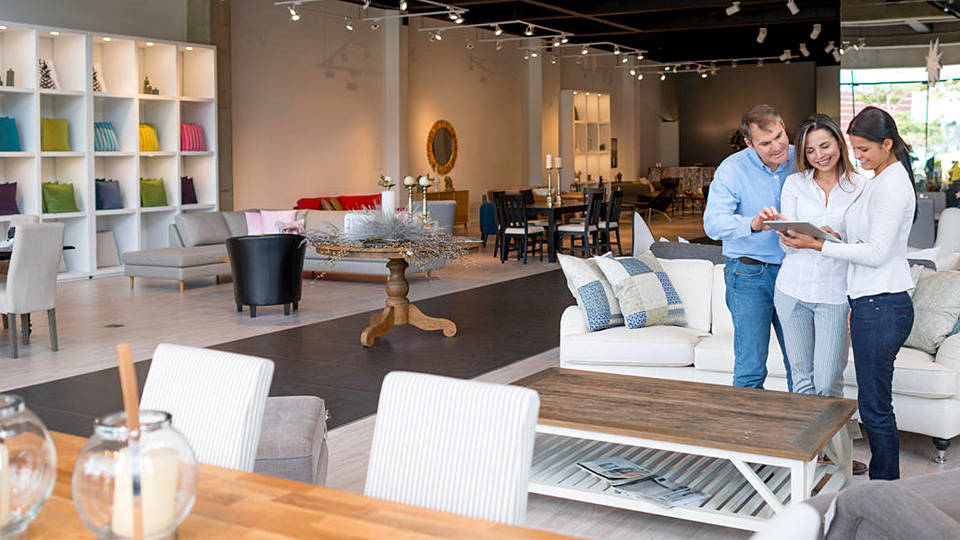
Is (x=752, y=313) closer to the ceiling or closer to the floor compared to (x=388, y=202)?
closer to the floor

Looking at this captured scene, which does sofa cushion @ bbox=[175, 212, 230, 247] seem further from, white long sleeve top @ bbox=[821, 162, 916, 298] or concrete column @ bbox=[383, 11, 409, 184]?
white long sleeve top @ bbox=[821, 162, 916, 298]

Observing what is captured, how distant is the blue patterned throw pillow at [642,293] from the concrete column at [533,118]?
569 inches

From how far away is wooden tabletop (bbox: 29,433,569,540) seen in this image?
1640 mm

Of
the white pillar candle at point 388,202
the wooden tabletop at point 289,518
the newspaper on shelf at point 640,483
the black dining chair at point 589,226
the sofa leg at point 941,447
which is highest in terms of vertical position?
the white pillar candle at point 388,202

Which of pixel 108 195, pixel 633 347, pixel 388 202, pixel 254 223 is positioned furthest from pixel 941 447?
pixel 108 195

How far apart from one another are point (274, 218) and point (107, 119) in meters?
2.22

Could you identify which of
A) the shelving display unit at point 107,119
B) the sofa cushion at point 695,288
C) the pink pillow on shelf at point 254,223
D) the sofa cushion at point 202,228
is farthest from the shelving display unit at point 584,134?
the sofa cushion at point 695,288

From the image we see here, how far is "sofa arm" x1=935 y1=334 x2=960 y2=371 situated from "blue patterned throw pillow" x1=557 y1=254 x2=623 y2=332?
1.63 m

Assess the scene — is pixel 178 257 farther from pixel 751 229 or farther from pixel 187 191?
pixel 751 229

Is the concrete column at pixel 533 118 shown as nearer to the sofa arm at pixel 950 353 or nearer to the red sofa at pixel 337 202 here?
the red sofa at pixel 337 202

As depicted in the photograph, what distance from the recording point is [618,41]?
21.7 metres

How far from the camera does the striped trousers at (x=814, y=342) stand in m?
3.54

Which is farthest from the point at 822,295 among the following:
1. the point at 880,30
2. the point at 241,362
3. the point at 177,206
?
the point at 177,206

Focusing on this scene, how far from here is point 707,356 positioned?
4918 millimetres
